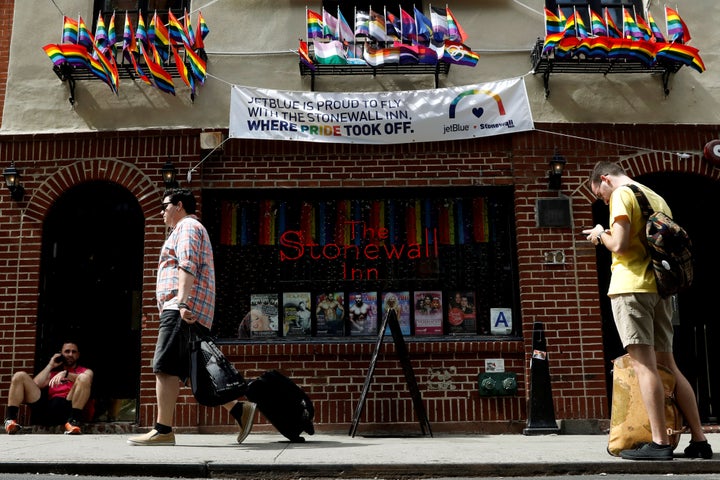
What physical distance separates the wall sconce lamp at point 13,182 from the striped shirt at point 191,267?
123 inches

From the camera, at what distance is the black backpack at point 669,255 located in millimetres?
4781

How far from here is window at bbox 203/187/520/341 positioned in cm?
815

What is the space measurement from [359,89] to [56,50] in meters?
3.33

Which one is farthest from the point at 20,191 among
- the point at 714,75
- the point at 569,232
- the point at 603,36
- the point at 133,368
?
the point at 714,75

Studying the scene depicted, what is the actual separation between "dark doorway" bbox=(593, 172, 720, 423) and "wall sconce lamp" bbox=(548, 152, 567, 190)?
84 centimetres

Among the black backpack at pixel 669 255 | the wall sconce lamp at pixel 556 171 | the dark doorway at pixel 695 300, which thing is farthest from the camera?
the dark doorway at pixel 695 300

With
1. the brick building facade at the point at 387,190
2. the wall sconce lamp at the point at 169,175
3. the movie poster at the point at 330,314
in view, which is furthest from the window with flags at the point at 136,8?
the movie poster at the point at 330,314

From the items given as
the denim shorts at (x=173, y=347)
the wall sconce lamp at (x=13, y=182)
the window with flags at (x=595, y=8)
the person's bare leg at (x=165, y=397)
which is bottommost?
the person's bare leg at (x=165, y=397)

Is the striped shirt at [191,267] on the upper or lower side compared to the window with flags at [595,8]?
lower

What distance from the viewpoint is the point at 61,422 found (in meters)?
7.66

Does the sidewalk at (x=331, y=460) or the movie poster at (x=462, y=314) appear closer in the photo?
the sidewalk at (x=331, y=460)

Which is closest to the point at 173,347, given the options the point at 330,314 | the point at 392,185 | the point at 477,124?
the point at 330,314

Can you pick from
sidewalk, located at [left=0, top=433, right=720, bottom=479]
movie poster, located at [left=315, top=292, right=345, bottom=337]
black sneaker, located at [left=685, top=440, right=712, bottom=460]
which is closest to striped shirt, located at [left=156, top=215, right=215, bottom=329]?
sidewalk, located at [left=0, top=433, right=720, bottom=479]

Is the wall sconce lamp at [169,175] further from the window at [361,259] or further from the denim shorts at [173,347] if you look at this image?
the denim shorts at [173,347]
